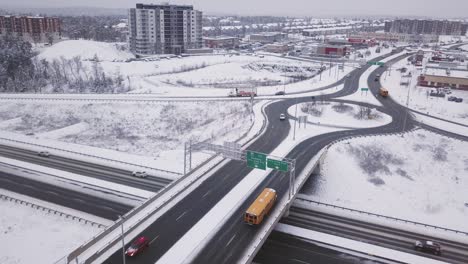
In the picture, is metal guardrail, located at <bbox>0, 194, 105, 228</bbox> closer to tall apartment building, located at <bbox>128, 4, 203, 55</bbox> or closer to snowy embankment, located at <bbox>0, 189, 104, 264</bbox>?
snowy embankment, located at <bbox>0, 189, 104, 264</bbox>

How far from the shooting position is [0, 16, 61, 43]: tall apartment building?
529 ft

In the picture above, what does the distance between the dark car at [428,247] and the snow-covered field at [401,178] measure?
19.2 feet

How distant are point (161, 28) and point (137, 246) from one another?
135621mm

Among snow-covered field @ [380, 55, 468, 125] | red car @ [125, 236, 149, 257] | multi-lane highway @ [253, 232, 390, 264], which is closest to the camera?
red car @ [125, 236, 149, 257]

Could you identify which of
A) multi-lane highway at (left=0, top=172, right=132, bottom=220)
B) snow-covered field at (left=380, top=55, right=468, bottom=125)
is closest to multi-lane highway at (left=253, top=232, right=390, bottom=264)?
multi-lane highway at (left=0, top=172, right=132, bottom=220)

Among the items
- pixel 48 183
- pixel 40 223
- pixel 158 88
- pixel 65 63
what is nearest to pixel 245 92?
pixel 158 88

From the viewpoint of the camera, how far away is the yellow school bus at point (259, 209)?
29859 mm

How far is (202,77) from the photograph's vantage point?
370 ft

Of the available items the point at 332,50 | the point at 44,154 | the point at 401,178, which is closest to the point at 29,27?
the point at 332,50

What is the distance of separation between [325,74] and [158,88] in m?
50.8

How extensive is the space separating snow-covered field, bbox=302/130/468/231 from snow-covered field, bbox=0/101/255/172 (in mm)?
17794

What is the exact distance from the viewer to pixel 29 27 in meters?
162

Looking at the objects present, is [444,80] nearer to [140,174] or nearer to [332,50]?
[332,50]

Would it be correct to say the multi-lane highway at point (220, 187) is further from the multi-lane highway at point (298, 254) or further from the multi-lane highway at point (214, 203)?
the multi-lane highway at point (298, 254)
